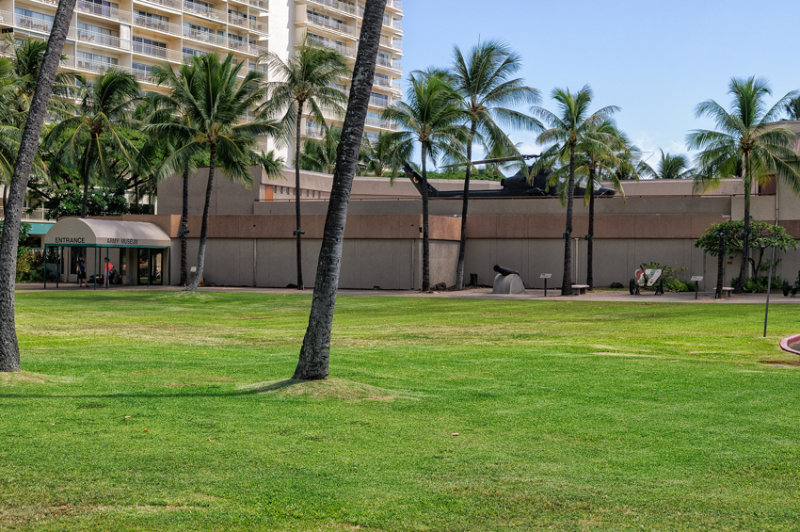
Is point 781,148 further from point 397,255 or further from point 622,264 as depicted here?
point 397,255

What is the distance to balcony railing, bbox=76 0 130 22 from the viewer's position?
257 ft

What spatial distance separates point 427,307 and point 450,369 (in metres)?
18.9

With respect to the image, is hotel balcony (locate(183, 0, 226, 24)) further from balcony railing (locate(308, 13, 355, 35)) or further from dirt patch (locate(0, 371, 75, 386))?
dirt patch (locate(0, 371, 75, 386))

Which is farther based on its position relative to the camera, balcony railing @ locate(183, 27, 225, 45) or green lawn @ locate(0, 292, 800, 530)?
balcony railing @ locate(183, 27, 225, 45)

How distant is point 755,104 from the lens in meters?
37.9

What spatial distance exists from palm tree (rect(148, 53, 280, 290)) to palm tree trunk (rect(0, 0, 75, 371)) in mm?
27288

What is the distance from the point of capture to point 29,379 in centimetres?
1101

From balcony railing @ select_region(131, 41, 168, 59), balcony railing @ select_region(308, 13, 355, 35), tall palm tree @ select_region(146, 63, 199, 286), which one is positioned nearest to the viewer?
tall palm tree @ select_region(146, 63, 199, 286)

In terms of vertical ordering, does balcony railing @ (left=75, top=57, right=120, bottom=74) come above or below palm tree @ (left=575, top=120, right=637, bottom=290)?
above

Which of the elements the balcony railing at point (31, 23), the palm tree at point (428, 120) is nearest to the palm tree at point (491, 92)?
the palm tree at point (428, 120)

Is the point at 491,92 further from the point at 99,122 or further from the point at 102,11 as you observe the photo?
the point at 102,11

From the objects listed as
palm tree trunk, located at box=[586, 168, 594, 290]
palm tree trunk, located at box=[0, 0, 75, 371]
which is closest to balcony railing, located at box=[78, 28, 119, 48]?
palm tree trunk, located at box=[586, 168, 594, 290]

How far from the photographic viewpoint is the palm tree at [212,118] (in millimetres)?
38750

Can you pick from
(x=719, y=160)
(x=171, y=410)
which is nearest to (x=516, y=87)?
(x=719, y=160)
